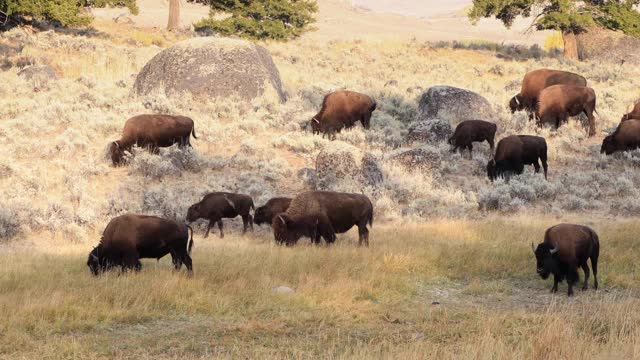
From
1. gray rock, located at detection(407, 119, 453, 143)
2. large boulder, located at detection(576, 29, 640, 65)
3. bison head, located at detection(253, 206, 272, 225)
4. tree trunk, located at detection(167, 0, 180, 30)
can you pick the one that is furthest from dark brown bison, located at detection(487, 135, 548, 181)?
tree trunk, located at detection(167, 0, 180, 30)

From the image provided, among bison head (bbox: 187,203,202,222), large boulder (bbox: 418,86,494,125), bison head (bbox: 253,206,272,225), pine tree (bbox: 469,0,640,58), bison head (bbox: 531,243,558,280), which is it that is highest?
pine tree (bbox: 469,0,640,58)

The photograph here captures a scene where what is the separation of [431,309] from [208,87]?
16735 millimetres

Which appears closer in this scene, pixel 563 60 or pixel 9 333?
pixel 9 333

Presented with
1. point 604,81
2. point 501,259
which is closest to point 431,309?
point 501,259

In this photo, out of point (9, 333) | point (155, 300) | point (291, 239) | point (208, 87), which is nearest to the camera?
point (9, 333)

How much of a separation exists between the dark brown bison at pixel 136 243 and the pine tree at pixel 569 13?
101ft

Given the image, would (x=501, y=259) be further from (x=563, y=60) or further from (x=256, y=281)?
(x=563, y=60)

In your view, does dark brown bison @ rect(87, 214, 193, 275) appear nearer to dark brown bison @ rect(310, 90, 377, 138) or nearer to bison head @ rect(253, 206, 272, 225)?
bison head @ rect(253, 206, 272, 225)

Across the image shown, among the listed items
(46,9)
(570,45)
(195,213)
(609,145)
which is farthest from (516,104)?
(570,45)

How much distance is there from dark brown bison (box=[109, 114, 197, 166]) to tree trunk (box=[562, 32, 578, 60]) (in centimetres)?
2797

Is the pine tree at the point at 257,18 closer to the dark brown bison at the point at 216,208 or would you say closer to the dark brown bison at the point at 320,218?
the dark brown bison at the point at 216,208

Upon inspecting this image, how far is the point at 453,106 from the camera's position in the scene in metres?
25.1

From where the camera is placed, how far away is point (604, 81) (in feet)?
113

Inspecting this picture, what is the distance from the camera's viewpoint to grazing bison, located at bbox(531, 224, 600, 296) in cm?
1065
